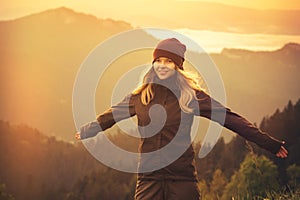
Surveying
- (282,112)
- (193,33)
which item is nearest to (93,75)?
(193,33)

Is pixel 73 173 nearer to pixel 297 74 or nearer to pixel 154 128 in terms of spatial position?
pixel 297 74

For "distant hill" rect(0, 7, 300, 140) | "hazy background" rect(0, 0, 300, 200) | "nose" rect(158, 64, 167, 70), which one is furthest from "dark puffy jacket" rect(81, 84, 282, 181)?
"distant hill" rect(0, 7, 300, 140)

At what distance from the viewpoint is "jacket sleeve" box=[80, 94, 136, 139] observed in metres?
4.05

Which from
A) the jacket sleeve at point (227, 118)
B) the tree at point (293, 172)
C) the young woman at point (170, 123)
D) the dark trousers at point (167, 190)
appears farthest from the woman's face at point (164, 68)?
the tree at point (293, 172)

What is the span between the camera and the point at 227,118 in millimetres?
3967

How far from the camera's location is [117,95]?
21.5ft

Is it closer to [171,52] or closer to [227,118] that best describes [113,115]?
[171,52]

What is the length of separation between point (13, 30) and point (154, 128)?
3969 millimetres

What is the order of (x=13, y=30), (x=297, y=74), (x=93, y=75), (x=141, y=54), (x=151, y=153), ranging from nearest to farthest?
(x=151, y=153) < (x=93, y=75) < (x=141, y=54) < (x=13, y=30) < (x=297, y=74)

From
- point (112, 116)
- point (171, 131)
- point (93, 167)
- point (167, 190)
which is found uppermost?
point (93, 167)

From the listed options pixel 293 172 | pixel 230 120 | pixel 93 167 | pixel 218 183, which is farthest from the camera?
pixel 93 167

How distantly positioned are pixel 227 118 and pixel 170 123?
343mm

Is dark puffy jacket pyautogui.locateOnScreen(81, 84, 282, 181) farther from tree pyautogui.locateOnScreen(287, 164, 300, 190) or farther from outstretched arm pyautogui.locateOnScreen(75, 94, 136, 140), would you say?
tree pyautogui.locateOnScreen(287, 164, 300, 190)

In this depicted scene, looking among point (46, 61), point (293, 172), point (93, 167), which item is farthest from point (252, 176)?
point (46, 61)
